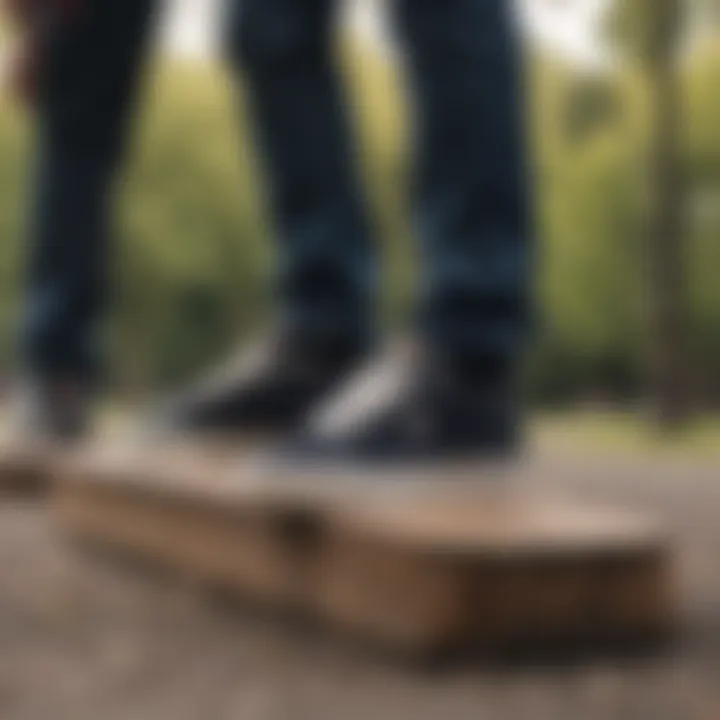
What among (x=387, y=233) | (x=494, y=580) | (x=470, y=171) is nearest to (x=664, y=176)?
(x=387, y=233)

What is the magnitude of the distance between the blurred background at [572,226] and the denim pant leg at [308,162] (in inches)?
194

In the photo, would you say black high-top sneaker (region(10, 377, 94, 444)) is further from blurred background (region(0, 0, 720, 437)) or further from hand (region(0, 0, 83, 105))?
blurred background (region(0, 0, 720, 437))

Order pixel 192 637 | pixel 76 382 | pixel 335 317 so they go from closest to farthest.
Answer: pixel 192 637 < pixel 335 317 < pixel 76 382

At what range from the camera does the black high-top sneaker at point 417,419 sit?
44.4 inches

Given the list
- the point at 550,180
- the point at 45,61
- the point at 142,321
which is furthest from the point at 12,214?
the point at 45,61

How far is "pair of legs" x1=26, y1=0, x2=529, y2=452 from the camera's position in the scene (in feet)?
3.72

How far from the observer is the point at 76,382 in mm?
1923

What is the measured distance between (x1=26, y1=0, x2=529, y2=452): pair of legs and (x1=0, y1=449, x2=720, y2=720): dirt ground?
0.22m

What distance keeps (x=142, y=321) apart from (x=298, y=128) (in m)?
8.90

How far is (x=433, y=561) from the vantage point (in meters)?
0.94

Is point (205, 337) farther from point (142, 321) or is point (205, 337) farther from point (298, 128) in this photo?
point (298, 128)

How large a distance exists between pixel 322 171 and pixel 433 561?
596mm

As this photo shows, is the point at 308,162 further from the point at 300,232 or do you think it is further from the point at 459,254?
the point at 459,254

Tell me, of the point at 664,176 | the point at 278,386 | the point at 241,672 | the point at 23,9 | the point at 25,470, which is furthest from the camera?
the point at 664,176
